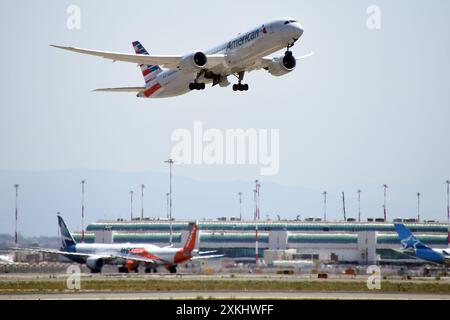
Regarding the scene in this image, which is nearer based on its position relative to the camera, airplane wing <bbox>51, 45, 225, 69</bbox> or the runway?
the runway

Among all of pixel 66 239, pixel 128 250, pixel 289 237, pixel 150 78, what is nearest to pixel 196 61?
pixel 150 78

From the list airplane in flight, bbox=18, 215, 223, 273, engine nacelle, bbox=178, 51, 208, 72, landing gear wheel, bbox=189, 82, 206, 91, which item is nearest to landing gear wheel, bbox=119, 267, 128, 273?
airplane in flight, bbox=18, 215, 223, 273

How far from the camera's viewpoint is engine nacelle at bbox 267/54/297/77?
7162 cm

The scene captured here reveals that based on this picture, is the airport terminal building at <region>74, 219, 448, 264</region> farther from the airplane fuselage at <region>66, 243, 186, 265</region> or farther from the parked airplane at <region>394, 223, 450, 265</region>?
the parked airplane at <region>394, 223, 450, 265</region>

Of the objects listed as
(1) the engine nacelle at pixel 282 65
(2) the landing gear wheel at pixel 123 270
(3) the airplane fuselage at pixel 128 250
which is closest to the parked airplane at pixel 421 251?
(3) the airplane fuselage at pixel 128 250

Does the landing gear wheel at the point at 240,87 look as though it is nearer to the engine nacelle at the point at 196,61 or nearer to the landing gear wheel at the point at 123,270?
the engine nacelle at the point at 196,61

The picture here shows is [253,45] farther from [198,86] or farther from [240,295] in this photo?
[240,295]

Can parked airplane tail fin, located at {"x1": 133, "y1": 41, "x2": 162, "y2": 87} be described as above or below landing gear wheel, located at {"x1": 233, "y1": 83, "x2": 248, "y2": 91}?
above

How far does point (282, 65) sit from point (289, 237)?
99.4 metres

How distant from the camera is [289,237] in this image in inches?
6649

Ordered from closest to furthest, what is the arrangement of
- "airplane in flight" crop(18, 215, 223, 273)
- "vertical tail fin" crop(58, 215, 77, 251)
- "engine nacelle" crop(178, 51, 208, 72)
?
"engine nacelle" crop(178, 51, 208, 72)
"airplane in flight" crop(18, 215, 223, 273)
"vertical tail fin" crop(58, 215, 77, 251)

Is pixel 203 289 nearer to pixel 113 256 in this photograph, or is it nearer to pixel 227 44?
pixel 227 44
